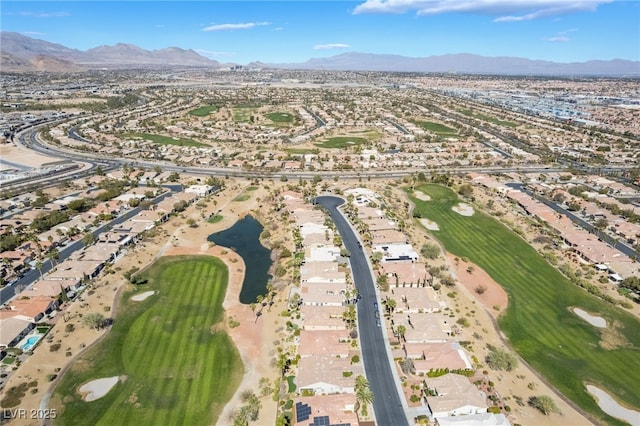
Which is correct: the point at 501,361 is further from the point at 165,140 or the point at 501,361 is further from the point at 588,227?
the point at 165,140

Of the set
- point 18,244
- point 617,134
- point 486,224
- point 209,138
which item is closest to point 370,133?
point 209,138

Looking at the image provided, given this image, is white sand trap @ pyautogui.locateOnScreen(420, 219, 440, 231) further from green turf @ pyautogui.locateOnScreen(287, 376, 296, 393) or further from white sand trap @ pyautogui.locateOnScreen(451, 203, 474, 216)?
green turf @ pyautogui.locateOnScreen(287, 376, 296, 393)

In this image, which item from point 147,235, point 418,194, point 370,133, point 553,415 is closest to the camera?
point 553,415

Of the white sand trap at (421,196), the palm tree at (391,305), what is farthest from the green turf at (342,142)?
the palm tree at (391,305)

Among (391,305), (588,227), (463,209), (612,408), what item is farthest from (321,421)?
(588,227)

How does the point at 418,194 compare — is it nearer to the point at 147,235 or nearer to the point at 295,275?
the point at 295,275

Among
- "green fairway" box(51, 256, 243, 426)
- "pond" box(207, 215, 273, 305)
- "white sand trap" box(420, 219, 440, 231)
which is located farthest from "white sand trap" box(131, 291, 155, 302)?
"white sand trap" box(420, 219, 440, 231)
